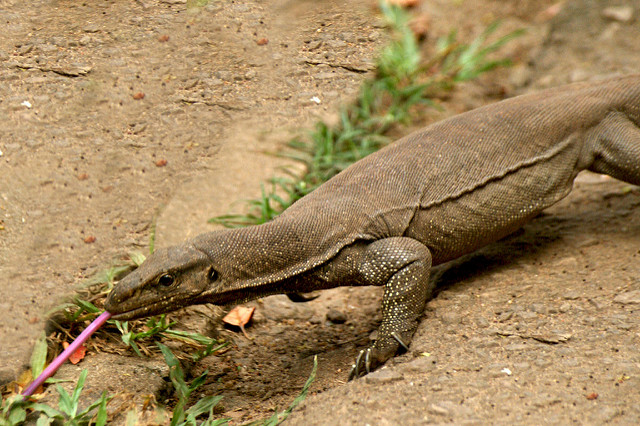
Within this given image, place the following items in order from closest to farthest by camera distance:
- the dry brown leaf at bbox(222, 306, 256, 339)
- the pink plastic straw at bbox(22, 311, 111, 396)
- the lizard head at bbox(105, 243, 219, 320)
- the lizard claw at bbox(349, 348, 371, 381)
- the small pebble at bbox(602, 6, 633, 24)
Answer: the pink plastic straw at bbox(22, 311, 111, 396), the lizard head at bbox(105, 243, 219, 320), the lizard claw at bbox(349, 348, 371, 381), the dry brown leaf at bbox(222, 306, 256, 339), the small pebble at bbox(602, 6, 633, 24)

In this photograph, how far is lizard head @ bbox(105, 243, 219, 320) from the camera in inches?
172

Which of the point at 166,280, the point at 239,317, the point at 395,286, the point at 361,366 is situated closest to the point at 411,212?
the point at 395,286

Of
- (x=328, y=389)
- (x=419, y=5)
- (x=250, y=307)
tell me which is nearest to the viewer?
(x=328, y=389)

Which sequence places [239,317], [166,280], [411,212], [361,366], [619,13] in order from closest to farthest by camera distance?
[166,280]
[361,366]
[411,212]
[239,317]
[619,13]

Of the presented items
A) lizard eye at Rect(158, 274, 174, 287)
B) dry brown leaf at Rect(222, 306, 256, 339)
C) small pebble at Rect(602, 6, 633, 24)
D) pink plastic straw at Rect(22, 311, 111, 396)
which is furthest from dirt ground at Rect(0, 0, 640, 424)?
small pebble at Rect(602, 6, 633, 24)

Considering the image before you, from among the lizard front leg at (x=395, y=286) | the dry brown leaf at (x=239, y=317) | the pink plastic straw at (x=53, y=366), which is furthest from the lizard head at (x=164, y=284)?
the lizard front leg at (x=395, y=286)

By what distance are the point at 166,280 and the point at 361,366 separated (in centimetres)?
136

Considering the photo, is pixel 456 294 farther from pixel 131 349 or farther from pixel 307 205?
pixel 131 349

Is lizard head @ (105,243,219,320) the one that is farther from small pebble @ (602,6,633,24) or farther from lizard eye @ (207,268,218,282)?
small pebble @ (602,6,633,24)

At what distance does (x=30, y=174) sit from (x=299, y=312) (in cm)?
226

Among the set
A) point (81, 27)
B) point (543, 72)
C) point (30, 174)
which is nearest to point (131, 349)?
point (30, 174)

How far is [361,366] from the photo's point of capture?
4598mm

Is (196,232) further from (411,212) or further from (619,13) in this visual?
(619,13)

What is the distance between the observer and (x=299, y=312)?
568 cm
